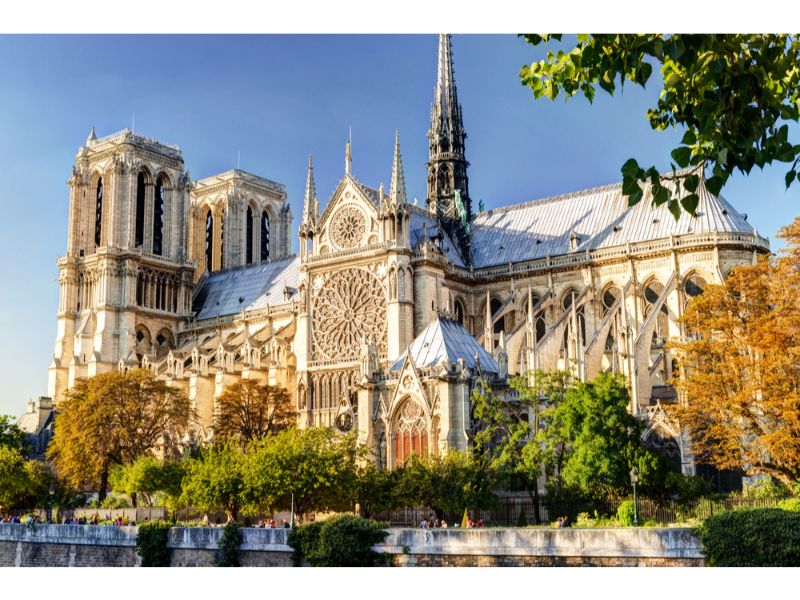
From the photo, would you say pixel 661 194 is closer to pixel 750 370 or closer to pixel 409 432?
pixel 750 370

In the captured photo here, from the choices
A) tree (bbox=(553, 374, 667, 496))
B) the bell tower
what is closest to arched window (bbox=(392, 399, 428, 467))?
tree (bbox=(553, 374, 667, 496))

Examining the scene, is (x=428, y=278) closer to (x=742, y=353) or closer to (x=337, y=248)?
(x=337, y=248)

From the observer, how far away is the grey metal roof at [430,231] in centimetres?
5425

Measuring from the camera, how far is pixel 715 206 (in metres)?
50.6

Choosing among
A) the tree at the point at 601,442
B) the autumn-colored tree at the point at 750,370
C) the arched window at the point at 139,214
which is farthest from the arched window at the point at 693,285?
the arched window at the point at 139,214

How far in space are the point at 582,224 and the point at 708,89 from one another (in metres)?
43.3

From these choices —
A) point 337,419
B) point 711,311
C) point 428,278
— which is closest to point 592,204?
point 428,278

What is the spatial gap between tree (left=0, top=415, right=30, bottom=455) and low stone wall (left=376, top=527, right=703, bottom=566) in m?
35.3

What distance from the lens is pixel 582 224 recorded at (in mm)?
54875

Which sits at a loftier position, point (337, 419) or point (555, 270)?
point (555, 270)

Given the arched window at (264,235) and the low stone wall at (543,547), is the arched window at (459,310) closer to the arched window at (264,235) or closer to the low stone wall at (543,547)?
the arched window at (264,235)

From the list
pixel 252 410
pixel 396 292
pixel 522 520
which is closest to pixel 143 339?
pixel 252 410
